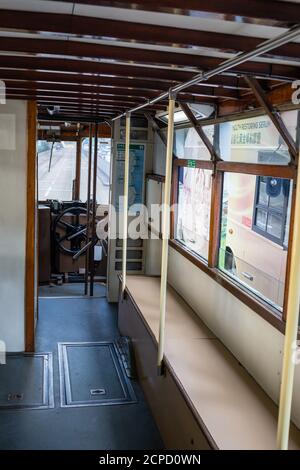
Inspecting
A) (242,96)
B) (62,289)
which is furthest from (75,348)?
(242,96)

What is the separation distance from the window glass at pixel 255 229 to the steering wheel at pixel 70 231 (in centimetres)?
438

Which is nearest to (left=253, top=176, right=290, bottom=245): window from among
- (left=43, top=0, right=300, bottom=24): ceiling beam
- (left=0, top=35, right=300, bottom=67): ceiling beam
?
(left=0, top=35, right=300, bottom=67): ceiling beam

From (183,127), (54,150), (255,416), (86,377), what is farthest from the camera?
(54,150)

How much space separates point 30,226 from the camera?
5535mm

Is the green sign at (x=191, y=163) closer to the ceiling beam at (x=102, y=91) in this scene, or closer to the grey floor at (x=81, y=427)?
the ceiling beam at (x=102, y=91)

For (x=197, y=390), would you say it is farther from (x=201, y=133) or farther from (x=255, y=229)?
(x=201, y=133)

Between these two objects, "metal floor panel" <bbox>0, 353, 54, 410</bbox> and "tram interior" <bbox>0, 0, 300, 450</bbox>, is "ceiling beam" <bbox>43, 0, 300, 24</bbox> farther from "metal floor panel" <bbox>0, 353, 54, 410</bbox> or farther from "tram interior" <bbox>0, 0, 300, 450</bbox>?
"metal floor panel" <bbox>0, 353, 54, 410</bbox>

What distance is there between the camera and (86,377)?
16.9 ft

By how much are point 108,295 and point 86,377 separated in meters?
2.67

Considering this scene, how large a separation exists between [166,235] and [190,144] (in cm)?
240

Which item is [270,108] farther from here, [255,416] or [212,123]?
[255,416]

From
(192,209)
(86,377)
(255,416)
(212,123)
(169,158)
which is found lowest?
(86,377)

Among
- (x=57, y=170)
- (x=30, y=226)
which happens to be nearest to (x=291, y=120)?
(x=30, y=226)

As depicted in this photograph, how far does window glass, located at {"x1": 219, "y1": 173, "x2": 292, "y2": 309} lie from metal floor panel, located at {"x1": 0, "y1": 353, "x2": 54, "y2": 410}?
2.08m
